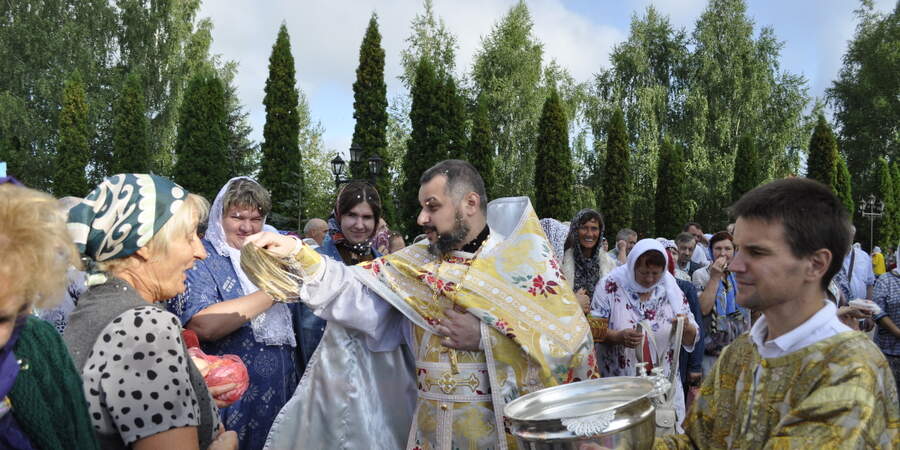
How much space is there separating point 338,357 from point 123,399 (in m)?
1.94

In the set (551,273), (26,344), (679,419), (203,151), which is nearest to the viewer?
(26,344)

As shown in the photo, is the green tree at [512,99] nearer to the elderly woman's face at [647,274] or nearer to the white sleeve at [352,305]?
the elderly woman's face at [647,274]

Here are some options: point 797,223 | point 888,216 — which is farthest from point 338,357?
point 888,216

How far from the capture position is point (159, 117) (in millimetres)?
31578

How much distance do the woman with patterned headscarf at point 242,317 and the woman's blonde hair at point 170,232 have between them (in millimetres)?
1171

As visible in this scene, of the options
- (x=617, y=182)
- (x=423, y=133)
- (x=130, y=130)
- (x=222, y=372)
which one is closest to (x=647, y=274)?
(x=222, y=372)

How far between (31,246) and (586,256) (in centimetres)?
591

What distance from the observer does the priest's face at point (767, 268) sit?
202 cm

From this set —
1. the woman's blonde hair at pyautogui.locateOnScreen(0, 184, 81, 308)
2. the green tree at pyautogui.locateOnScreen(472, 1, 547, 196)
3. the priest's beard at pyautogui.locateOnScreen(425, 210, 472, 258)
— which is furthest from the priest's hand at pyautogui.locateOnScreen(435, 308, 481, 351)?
the green tree at pyautogui.locateOnScreen(472, 1, 547, 196)

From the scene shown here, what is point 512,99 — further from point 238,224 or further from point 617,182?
point 238,224

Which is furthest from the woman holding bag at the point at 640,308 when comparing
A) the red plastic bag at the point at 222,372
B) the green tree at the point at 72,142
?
the green tree at the point at 72,142

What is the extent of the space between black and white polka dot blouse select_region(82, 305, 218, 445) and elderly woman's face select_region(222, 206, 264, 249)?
199 centimetres

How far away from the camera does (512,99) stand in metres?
34.5

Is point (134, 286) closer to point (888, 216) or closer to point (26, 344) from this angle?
point (26, 344)
